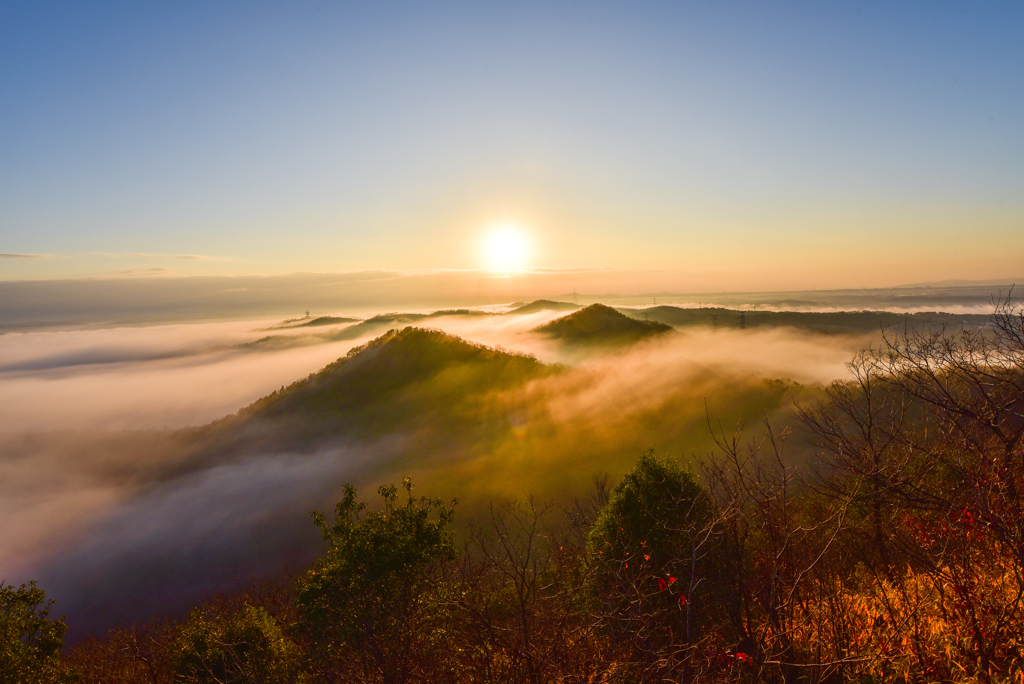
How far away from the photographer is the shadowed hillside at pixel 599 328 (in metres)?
88.1

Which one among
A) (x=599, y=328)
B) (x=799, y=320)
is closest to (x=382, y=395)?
(x=599, y=328)

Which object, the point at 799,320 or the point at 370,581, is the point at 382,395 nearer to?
the point at 370,581

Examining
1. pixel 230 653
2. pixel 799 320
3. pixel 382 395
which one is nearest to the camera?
pixel 230 653

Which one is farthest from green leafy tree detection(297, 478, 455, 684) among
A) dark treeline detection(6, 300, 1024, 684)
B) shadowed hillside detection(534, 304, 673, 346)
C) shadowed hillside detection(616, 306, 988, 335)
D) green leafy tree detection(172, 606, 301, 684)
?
shadowed hillside detection(616, 306, 988, 335)

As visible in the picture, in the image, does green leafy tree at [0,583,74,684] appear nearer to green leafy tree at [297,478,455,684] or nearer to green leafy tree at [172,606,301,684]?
green leafy tree at [172,606,301,684]

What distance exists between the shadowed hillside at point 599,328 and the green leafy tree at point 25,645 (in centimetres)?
7700

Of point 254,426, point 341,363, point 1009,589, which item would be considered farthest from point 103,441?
point 1009,589

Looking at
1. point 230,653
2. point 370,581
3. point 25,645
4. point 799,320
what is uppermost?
point 799,320

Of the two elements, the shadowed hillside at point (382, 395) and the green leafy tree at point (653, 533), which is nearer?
the green leafy tree at point (653, 533)

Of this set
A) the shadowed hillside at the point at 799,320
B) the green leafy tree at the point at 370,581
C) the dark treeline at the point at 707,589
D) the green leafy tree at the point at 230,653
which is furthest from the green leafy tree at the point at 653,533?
the shadowed hillside at the point at 799,320

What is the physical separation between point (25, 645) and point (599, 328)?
8358cm

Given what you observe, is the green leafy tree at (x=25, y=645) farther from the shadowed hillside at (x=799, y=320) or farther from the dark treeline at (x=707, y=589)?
the shadowed hillside at (x=799, y=320)

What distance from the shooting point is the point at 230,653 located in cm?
1359

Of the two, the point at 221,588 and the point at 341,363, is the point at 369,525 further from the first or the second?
the point at 341,363
